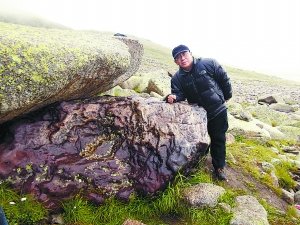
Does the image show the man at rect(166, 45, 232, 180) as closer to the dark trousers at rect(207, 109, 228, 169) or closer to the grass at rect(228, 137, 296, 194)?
the dark trousers at rect(207, 109, 228, 169)

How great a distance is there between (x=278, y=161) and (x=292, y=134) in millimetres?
8384

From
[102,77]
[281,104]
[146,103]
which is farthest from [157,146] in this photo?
[281,104]

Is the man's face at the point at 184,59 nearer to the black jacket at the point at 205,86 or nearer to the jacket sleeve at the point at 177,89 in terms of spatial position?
the black jacket at the point at 205,86

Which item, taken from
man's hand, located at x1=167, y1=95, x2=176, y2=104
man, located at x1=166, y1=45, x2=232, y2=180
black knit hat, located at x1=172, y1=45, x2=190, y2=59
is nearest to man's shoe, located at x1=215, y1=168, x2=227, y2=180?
man, located at x1=166, y1=45, x2=232, y2=180

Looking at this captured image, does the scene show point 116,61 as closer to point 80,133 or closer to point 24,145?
point 80,133

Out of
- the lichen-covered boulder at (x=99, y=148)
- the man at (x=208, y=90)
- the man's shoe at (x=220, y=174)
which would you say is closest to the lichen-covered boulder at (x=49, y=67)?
the lichen-covered boulder at (x=99, y=148)

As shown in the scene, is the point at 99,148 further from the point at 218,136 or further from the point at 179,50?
the point at 218,136

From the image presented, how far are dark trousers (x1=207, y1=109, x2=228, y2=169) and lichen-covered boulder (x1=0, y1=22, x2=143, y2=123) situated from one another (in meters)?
3.62

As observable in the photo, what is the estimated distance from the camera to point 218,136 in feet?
44.2

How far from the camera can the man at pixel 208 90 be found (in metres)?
12.6

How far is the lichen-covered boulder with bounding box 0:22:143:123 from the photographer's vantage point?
9070 millimetres

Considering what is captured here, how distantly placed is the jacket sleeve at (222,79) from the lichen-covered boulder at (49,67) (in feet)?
9.75

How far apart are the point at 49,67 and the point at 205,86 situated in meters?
5.25

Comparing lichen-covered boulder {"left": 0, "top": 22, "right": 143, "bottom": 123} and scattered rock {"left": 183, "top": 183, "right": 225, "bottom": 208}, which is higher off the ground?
lichen-covered boulder {"left": 0, "top": 22, "right": 143, "bottom": 123}
